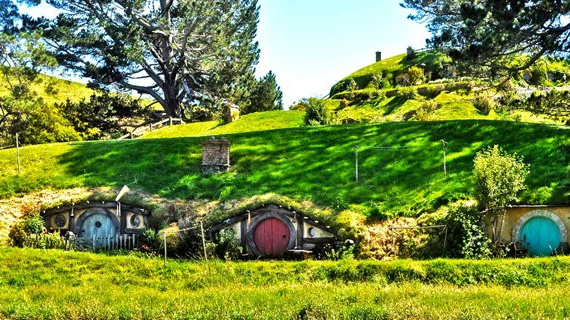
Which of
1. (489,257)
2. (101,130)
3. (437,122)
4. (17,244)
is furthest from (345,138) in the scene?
(101,130)

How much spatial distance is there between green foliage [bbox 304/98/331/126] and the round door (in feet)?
60.2

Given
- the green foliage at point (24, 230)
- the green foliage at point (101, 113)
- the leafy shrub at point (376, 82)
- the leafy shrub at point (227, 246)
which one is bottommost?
the leafy shrub at point (227, 246)

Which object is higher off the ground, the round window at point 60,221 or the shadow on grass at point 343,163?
the shadow on grass at point 343,163

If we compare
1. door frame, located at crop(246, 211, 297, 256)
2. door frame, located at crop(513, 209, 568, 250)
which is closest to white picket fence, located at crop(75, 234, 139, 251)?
door frame, located at crop(246, 211, 297, 256)

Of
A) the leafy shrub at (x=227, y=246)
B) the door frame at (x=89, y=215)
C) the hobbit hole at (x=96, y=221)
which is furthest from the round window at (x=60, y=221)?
the leafy shrub at (x=227, y=246)

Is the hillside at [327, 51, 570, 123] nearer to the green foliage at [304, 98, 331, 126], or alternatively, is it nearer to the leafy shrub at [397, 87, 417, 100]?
the leafy shrub at [397, 87, 417, 100]

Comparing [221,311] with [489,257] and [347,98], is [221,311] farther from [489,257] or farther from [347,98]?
[347,98]

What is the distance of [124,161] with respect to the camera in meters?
37.9

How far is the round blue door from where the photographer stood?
28391 mm

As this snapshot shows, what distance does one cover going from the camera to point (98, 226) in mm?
32406

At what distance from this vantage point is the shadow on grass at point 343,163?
31.9 meters

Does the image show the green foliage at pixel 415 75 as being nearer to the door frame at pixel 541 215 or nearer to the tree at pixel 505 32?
the tree at pixel 505 32

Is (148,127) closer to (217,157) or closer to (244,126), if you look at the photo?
(244,126)

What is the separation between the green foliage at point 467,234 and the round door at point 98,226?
49.4ft
